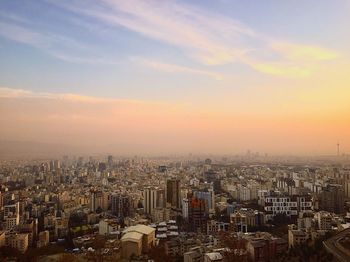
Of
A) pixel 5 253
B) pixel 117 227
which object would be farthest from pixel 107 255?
pixel 117 227

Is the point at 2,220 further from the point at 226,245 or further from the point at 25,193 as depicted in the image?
the point at 226,245

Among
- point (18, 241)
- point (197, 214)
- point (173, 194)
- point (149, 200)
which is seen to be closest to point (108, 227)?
point (18, 241)

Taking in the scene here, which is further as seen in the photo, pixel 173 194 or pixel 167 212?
pixel 173 194

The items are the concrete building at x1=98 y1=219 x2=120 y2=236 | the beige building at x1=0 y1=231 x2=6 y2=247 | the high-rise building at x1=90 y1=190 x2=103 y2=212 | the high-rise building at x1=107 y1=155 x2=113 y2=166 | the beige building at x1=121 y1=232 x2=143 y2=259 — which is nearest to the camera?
the beige building at x1=121 y1=232 x2=143 y2=259

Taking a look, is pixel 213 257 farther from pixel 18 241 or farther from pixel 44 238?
pixel 44 238

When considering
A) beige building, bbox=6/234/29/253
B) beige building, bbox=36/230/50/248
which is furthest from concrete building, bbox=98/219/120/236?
beige building, bbox=6/234/29/253

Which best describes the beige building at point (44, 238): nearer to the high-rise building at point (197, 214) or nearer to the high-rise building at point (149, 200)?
the high-rise building at point (197, 214)

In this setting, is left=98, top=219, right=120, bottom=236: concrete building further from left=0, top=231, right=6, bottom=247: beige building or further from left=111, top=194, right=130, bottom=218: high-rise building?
left=111, top=194, right=130, bottom=218: high-rise building
